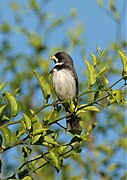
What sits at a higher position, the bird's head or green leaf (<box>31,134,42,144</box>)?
the bird's head

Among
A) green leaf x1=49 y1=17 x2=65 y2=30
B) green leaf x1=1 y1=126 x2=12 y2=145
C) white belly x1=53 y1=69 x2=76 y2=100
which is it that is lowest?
green leaf x1=1 y1=126 x2=12 y2=145

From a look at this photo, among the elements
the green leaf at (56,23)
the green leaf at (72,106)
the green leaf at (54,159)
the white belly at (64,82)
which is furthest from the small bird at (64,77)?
the green leaf at (54,159)

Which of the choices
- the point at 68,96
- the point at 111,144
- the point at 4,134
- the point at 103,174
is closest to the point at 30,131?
the point at 4,134

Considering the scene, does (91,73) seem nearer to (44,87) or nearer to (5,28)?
(44,87)

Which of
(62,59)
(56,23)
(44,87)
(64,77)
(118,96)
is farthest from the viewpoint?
(56,23)

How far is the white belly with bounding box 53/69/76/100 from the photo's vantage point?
651 centimetres

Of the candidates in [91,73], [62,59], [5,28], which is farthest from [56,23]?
[91,73]

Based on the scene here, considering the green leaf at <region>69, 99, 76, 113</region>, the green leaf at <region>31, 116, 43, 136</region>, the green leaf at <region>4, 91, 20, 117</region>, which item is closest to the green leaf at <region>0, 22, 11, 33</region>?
the green leaf at <region>69, 99, 76, 113</region>

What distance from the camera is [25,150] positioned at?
351 centimetres

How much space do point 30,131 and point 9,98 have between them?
249mm

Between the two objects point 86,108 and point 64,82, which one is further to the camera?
point 64,82

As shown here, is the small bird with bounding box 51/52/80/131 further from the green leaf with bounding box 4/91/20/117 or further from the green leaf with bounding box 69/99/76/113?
the green leaf with bounding box 4/91/20/117

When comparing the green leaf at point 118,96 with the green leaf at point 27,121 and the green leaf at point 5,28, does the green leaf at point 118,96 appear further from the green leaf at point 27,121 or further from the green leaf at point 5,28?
the green leaf at point 5,28

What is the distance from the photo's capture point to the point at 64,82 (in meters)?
6.61
